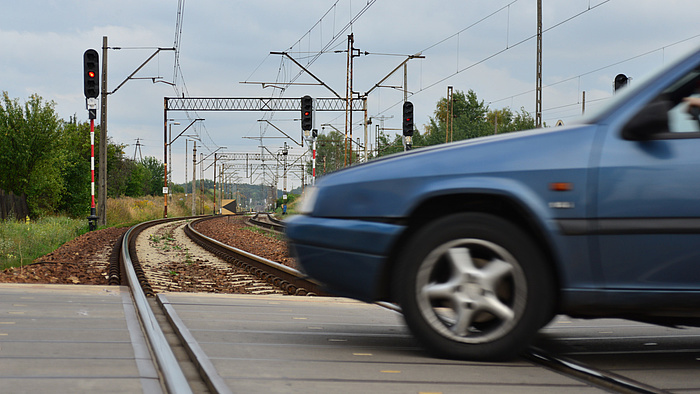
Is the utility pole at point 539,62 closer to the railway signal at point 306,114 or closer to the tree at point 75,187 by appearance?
the railway signal at point 306,114

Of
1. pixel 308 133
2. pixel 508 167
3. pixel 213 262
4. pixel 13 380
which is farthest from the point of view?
pixel 308 133

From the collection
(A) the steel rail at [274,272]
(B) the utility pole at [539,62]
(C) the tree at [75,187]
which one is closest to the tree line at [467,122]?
(C) the tree at [75,187]

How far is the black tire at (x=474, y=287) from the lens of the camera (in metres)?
3.51

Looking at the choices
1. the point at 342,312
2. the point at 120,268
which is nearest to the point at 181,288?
the point at 120,268

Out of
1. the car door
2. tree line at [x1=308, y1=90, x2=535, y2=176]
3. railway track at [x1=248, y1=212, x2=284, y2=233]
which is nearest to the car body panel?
the car door

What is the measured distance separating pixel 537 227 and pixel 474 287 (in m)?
0.41

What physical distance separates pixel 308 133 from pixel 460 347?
2525 cm

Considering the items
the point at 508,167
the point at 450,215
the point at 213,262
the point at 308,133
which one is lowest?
the point at 213,262

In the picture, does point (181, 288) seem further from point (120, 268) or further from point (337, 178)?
point (337, 178)

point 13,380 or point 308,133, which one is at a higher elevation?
point 308,133

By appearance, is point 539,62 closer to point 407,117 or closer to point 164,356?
point 407,117

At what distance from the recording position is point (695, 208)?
3.27 meters

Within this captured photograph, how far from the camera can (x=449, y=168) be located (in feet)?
12.1

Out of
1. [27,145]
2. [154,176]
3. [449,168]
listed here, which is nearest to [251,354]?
[449,168]
